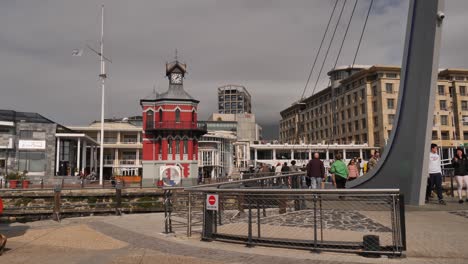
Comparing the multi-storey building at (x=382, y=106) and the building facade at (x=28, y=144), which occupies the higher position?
the multi-storey building at (x=382, y=106)

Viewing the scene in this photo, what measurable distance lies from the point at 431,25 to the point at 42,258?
1224 centimetres

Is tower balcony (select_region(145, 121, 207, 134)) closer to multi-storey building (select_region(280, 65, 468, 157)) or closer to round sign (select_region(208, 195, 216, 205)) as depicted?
multi-storey building (select_region(280, 65, 468, 157))

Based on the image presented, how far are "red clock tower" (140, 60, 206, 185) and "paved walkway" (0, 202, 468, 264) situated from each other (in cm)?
3507

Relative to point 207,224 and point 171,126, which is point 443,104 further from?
point 207,224

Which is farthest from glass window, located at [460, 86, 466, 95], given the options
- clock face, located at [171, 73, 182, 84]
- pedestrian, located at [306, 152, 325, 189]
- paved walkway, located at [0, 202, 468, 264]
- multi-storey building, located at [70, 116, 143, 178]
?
paved walkway, located at [0, 202, 468, 264]

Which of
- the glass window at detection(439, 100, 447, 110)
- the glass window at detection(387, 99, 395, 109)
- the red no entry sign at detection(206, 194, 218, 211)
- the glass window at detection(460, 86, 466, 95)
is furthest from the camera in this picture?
the glass window at detection(460, 86, 466, 95)

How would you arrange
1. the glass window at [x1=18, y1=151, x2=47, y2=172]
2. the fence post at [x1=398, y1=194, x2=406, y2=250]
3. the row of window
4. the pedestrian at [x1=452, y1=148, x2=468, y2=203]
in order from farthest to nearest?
the row of window < the glass window at [x1=18, y1=151, x2=47, y2=172] < the pedestrian at [x1=452, y1=148, x2=468, y2=203] < the fence post at [x1=398, y1=194, x2=406, y2=250]

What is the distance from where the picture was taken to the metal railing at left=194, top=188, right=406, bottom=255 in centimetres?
732

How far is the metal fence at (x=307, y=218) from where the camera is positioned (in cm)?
733

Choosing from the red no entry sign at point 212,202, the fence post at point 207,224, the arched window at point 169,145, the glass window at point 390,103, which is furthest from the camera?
the glass window at point 390,103

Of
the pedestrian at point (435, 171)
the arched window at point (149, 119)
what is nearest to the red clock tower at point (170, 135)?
the arched window at point (149, 119)

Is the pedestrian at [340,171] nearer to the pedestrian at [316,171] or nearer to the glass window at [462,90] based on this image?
the pedestrian at [316,171]

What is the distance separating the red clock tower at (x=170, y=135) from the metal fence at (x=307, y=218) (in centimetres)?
3632

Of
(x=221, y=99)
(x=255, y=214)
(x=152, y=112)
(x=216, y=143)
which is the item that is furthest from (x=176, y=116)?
(x=221, y=99)
